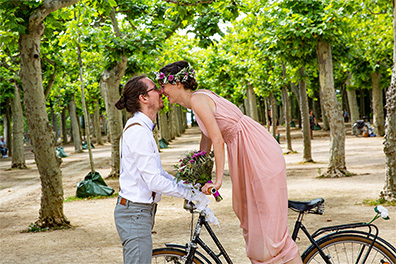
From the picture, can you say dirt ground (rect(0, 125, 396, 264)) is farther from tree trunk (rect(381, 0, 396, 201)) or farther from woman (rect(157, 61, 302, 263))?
woman (rect(157, 61, 302, 263))

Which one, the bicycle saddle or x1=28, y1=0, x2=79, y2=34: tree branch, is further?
x1=28, y1=0, x2=79, y2=34: tree branch

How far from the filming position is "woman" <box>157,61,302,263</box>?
323 centimetres

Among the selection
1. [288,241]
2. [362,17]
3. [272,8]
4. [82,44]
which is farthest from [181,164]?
[362,17]

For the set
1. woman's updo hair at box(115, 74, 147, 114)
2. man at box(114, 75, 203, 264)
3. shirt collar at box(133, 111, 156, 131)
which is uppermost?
woman's updo hair at box(115, 74, 147, 114)

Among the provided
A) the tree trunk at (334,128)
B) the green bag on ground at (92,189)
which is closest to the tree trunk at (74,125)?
the green bag on ground at (92,189)

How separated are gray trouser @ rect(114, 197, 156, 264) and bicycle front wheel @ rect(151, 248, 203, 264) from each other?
0.92 feet

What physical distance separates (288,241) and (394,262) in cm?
77

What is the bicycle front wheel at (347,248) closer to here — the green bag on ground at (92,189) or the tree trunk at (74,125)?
the green bag on ground at (92,189)

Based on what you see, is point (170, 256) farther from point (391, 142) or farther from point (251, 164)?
point (391, 142)

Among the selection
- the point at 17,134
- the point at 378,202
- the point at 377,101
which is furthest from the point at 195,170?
the point at 377,101

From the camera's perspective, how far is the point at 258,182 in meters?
3.23

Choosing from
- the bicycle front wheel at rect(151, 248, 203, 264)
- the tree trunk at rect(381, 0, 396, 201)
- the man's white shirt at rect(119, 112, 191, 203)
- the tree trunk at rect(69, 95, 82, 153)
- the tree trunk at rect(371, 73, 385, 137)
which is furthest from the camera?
Result: the tree trunk at rect(69, 95, 82, 153)

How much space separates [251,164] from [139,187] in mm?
751

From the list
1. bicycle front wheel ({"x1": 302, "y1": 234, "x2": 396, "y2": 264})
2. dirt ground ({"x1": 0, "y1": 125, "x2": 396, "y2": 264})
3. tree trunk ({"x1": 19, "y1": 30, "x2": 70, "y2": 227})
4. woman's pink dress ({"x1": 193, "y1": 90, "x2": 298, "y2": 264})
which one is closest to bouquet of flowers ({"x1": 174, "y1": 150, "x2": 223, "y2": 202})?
woman's pink dress ({"x1": 193, "y1": 90, "x2": 298, "y2": 264})
